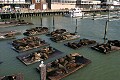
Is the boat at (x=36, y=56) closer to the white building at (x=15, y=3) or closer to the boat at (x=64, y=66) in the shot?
the boat at (x=64, y=66)

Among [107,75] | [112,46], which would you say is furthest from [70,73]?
[112,46]

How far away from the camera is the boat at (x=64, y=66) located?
18605 mm

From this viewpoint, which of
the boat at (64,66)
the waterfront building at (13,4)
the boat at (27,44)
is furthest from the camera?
the waterfront building at (13,4)

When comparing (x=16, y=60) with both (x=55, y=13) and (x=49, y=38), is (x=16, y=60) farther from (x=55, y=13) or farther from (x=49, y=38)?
(x=55, y=13)

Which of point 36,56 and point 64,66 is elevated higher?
point 36,56

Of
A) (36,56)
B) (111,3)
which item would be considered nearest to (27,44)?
(36,56)

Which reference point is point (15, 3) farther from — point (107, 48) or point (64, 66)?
point (64, 66)

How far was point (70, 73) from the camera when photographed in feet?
63.9

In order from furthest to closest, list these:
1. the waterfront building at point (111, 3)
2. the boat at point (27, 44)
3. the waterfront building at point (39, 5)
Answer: the waterfront building at point (111, 3) → the waterfront building at point (39, 5) → the boat at point (27, 44)

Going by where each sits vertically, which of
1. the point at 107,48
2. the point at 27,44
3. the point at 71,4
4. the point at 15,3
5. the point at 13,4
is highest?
the point at 71,4

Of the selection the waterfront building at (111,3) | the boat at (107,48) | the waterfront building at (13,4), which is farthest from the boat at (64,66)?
the waterfront building at (111,3)

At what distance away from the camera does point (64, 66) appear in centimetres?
2009

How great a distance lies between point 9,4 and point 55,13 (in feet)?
60.5

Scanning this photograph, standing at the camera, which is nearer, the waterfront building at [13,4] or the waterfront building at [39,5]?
the waterfront building at [13,4]
